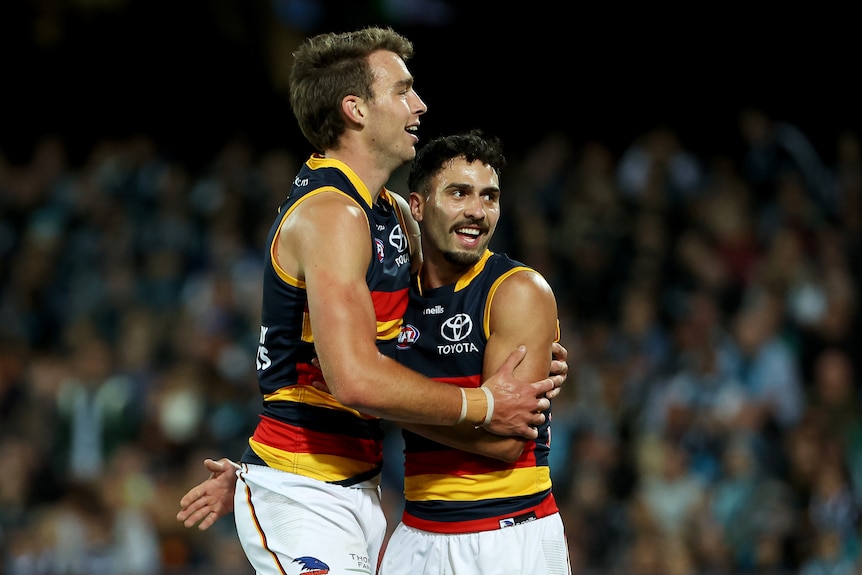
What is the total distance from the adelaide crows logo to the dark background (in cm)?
882

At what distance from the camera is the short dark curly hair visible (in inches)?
195

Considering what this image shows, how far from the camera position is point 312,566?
172 inches

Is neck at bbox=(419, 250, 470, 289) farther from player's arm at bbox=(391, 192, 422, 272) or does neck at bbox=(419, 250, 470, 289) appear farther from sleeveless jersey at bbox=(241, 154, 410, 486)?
sleeveless jersey at bbox=(241, 154, 410, 486)

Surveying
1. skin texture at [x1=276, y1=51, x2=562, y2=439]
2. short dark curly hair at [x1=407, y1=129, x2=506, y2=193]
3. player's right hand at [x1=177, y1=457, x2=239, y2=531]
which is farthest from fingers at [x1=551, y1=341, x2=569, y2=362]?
player's right hand at [x1=177, y1=457, x2=239, y2=531]

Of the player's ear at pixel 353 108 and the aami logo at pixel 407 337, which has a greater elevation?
the player's ear at pixel 353 108

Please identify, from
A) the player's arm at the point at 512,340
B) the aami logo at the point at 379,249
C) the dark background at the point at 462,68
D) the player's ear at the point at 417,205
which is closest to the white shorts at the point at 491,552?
the player's arm at the point at 512,340

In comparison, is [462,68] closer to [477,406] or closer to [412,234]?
[412,234]

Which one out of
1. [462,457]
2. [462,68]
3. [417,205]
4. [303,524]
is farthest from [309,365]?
[462,68]

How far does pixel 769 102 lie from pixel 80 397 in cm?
777

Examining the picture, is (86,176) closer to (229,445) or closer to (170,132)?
(170,132)

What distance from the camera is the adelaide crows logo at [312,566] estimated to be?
437cm

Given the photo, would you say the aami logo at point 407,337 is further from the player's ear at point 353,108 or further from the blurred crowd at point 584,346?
the blurred crowd at point 584,346

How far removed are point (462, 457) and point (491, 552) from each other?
0.39 metres

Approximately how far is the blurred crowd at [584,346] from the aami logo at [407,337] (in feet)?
13.7
